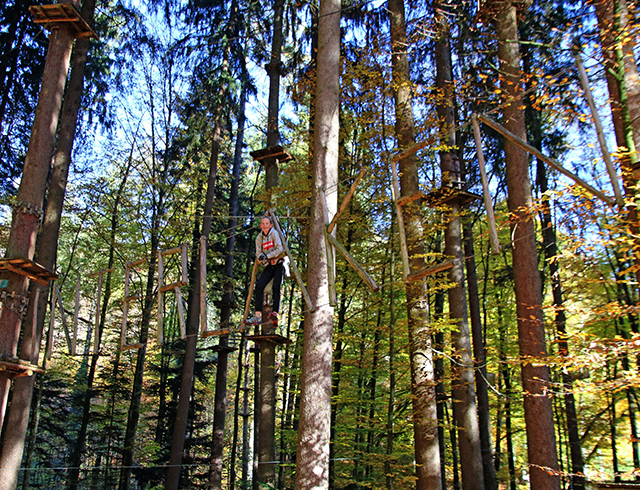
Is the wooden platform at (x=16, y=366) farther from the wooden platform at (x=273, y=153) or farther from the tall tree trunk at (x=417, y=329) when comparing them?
the tall tree trunk at (x=417, y=329)

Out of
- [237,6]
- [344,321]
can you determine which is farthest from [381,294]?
[237,6]

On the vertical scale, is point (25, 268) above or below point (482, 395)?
above

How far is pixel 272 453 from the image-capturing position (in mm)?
8898

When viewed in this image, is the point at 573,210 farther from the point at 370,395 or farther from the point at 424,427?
the point at 370,395

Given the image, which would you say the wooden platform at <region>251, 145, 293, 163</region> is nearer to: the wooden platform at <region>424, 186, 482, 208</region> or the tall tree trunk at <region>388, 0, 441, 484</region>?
the tall tree trunk at <region>388, 0, 441, 484</region>

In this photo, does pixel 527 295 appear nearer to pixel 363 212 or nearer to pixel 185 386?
pixel 363 212

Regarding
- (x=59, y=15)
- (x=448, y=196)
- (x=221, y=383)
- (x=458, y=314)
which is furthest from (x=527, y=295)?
(x=59, y=15)

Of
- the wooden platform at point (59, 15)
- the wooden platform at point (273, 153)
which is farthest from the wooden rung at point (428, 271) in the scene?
the wooden platform at point (59, 15)

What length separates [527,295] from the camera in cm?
820

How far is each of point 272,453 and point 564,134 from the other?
33.6ft

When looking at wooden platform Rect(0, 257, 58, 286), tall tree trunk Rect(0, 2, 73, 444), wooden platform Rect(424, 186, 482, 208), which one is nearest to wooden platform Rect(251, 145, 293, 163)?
wooden platform Rect(424, 186, 482, 208)

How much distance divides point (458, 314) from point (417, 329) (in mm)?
1730

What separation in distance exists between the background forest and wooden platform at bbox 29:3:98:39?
1952 mm

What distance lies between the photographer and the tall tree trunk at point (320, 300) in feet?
17.2
